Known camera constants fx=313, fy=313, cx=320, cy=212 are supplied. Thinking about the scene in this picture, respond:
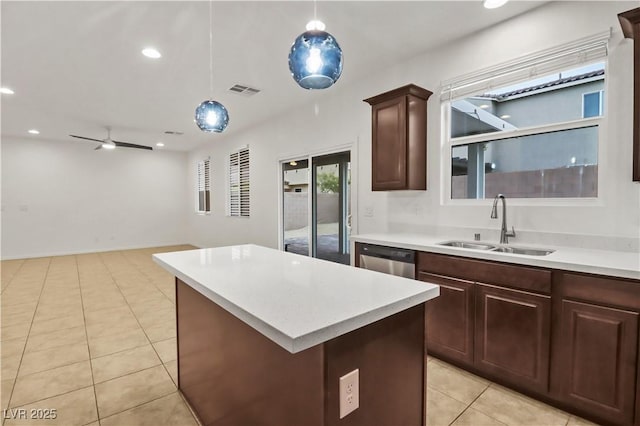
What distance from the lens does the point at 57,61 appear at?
3350 mm

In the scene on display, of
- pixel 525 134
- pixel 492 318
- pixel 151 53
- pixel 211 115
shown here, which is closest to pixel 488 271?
pixel 492 318

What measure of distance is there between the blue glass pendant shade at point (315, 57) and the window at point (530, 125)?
2020 mm

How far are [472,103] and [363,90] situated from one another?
1.36 metres

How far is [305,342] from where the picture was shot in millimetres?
874

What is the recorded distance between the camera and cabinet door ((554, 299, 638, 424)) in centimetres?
169

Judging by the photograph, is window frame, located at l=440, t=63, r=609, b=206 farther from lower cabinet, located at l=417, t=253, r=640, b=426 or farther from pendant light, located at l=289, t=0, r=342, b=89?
pendant light, located at l=289, t=0, r=342, b=89

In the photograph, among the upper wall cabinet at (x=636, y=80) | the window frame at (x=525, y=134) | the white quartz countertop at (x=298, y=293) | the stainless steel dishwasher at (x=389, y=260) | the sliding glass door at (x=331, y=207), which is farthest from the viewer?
the sliding glass door at (x=331, y=207)

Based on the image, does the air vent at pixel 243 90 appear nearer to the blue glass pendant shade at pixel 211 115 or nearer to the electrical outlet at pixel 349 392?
the blue glass pendant shade at pixel 211 115

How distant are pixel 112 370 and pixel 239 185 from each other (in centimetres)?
458

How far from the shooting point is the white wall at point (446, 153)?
7.16 feet

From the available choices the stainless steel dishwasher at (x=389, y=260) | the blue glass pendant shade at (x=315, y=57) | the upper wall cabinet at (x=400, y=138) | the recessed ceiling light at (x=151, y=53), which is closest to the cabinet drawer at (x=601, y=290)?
the stainless steel dishwasher at (x=389, y=260)

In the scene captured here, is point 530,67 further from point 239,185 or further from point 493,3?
point 239,185

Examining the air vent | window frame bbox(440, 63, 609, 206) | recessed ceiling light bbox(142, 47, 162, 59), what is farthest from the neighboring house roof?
recessed ceiling light bbox(142, 47, 162, 59)

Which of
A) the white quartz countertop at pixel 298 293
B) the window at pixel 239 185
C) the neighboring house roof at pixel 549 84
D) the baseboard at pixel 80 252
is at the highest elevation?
the neighboring house roof at pixel 549 84
